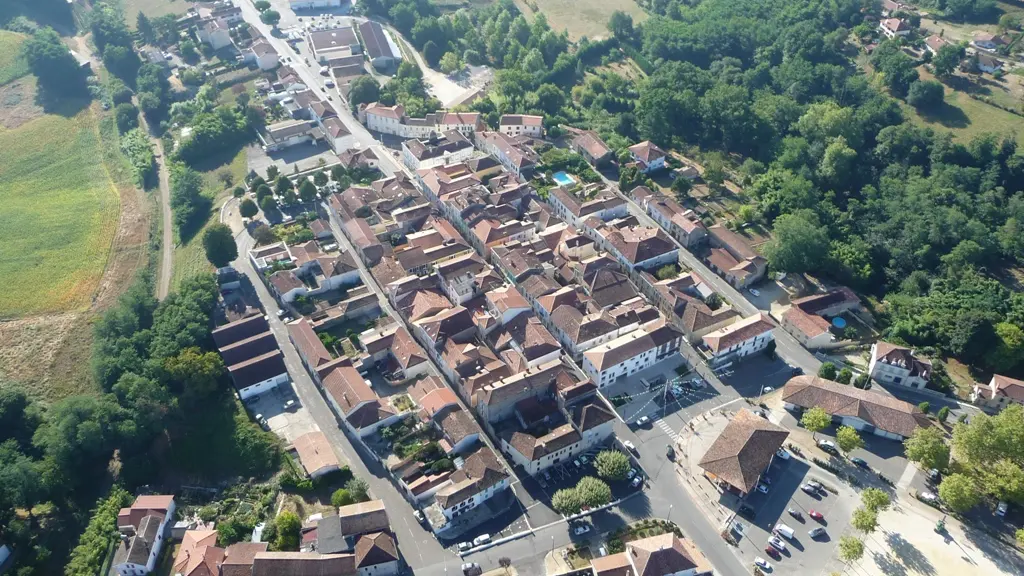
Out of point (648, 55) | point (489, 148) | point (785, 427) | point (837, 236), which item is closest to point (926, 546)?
point (785, 427)

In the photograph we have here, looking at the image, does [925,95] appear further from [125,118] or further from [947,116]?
[125,118]

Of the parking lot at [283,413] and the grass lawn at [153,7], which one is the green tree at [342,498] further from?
the grass lawn at [153,7]

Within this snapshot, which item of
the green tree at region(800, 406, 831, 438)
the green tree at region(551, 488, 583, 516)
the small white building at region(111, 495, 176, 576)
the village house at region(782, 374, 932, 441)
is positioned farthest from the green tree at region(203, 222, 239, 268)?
the green tree at region(800, 406, 831, 438)

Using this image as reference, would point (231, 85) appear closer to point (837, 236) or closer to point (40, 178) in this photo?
point (40, 178)

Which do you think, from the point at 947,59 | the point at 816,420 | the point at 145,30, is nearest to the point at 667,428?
the point at 816,420

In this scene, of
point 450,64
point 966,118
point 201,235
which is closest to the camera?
point 201,235

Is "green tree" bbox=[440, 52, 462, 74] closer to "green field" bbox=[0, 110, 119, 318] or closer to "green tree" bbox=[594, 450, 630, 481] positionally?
"green field" bbox=[0, 110, 119, 318]

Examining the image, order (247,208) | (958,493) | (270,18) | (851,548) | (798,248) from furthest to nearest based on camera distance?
(270,18) < (247,208) < (798,248) < (958,493) < (851,548)
